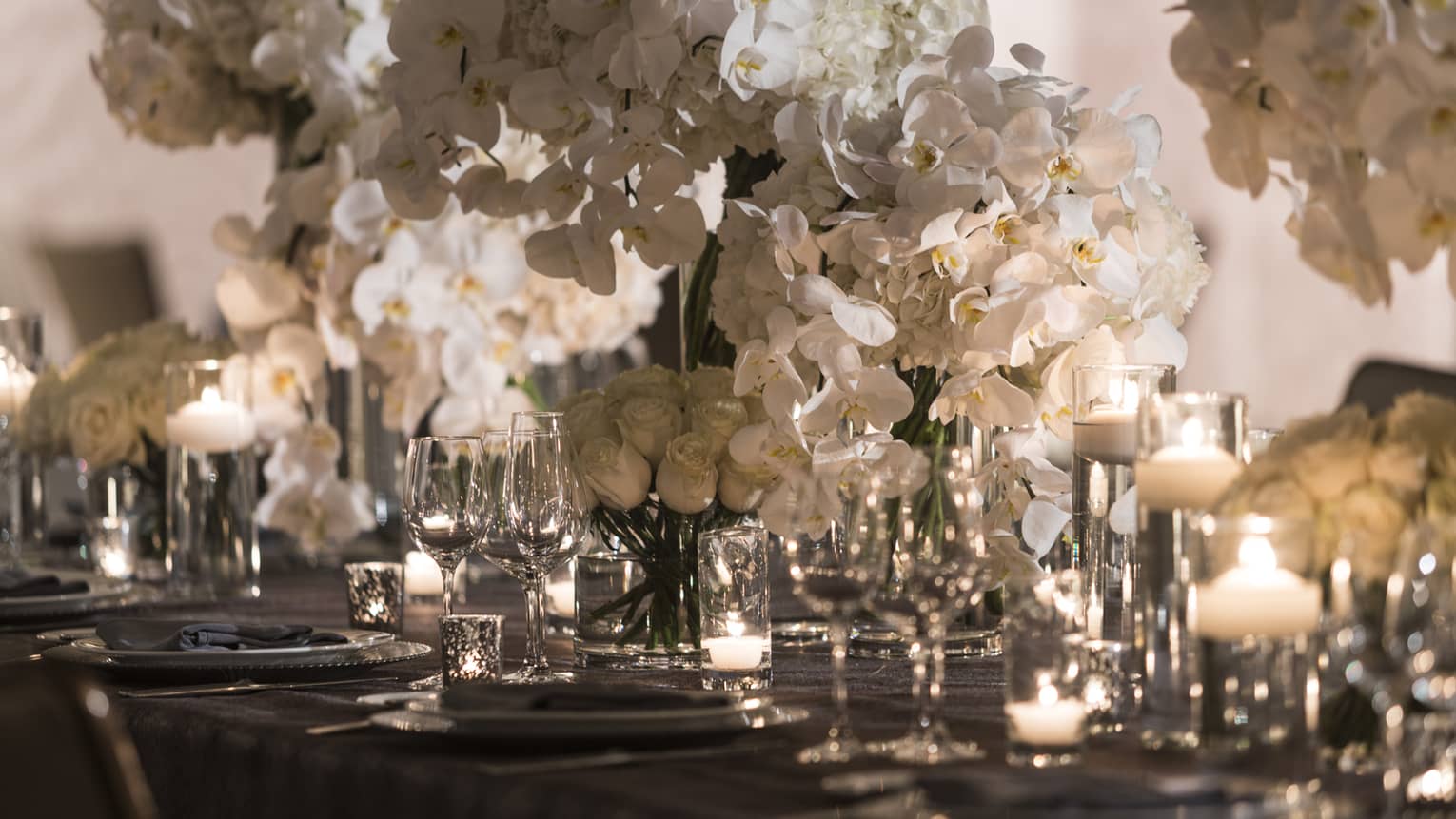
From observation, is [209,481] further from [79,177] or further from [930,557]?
[79,177]

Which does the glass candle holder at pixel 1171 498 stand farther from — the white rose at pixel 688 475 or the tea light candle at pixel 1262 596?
the white rose at pixel 688 475

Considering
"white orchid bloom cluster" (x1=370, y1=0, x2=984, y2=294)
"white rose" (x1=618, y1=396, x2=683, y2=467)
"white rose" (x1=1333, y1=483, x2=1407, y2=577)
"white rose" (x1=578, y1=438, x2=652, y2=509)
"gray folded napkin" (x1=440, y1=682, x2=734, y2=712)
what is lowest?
"gray folded napkin" (x1=440, y1=682, x2=734, y2=712)

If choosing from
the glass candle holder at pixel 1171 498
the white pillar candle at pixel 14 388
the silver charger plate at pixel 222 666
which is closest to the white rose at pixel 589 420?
the silver charger plate at pixel 222 666

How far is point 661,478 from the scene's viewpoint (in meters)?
1.42

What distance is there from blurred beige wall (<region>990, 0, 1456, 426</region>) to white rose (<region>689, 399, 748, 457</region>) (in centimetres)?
374

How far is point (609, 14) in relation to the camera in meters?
1.43

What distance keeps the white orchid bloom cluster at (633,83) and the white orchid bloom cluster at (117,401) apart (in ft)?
2.63

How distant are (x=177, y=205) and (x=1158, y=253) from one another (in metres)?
3.32

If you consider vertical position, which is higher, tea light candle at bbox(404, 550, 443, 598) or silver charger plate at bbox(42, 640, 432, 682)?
tea light candle at bbox(404, 550, 443, 598)

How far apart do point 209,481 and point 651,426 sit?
2.65 feet

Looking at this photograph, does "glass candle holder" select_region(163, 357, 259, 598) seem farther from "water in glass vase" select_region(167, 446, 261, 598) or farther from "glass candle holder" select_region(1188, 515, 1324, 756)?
"glass candle holder" select_region(1188, 515, 1324, 756)

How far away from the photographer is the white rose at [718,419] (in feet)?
4.66

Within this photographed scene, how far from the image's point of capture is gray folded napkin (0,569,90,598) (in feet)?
5.80

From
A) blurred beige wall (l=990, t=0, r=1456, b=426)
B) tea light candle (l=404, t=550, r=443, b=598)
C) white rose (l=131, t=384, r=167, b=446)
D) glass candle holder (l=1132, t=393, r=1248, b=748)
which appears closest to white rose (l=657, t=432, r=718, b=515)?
glass candle holder (l=1132, t=393, r=1248, b=748)
